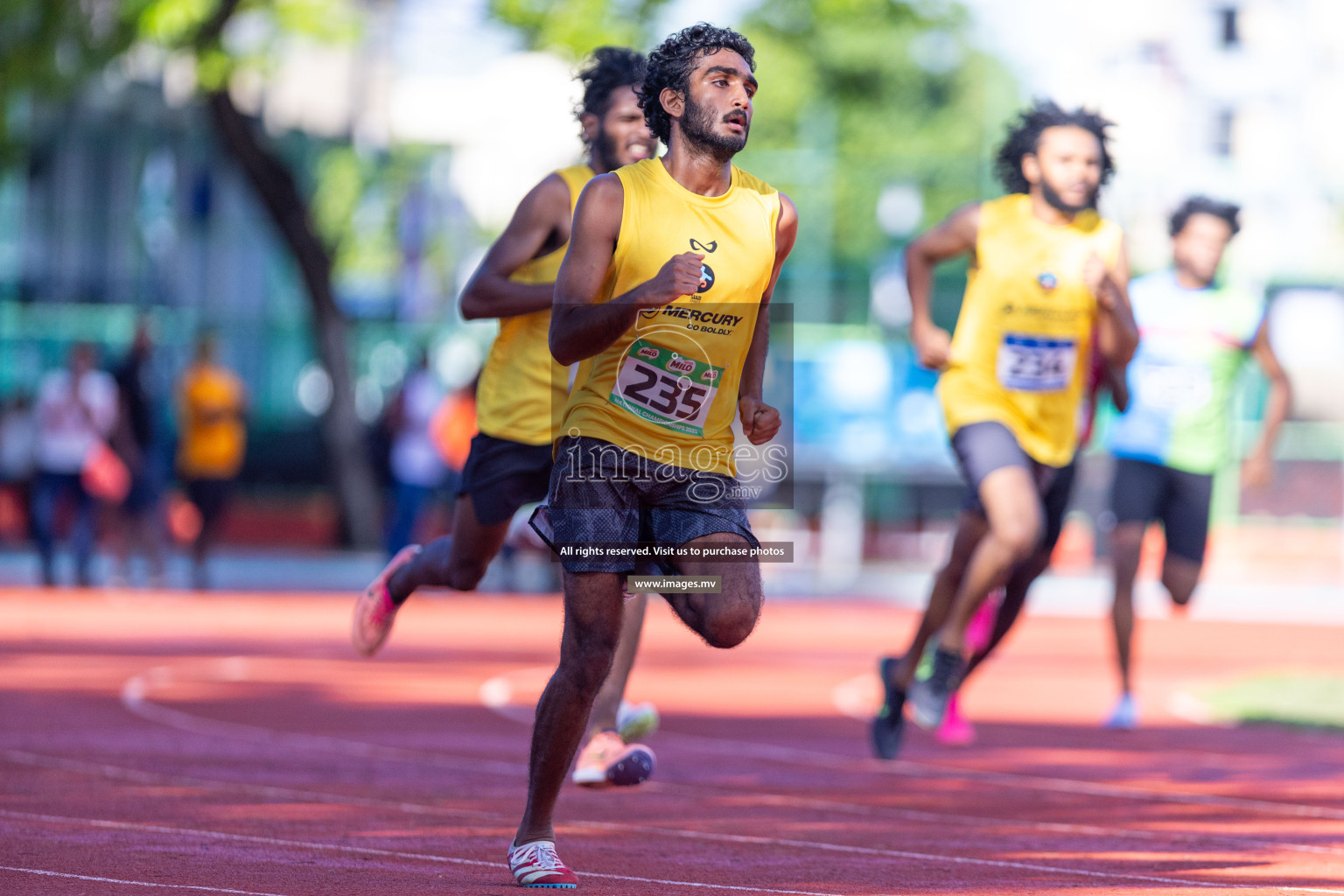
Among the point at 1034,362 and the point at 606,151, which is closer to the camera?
the point at 606,151

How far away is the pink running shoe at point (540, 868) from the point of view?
489cm

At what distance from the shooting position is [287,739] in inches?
327

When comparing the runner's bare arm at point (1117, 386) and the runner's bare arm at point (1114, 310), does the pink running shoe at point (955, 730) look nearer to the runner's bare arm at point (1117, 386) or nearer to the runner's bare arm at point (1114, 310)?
the runner's bare arm at point (1117, 386)

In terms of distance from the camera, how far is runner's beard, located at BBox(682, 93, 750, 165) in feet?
16.7

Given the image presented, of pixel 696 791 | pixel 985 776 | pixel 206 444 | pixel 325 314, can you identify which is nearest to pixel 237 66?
pixel 325 314

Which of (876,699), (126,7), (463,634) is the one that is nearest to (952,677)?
(876,699)

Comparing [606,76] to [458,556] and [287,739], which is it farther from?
[287,739]

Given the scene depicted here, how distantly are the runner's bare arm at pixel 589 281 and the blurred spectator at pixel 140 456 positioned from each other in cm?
1296

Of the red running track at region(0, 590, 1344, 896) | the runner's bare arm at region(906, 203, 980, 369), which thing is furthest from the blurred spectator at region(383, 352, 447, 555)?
the runner's bare arm at region(906, 203, 980, 369)

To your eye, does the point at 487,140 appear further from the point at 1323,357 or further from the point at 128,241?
the point at 1323,357

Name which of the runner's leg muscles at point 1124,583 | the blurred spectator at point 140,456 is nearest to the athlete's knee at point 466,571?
the runner's leg muscles at point 1124,583

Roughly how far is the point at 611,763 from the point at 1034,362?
9.46ft

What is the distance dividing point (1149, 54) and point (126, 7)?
53.5m

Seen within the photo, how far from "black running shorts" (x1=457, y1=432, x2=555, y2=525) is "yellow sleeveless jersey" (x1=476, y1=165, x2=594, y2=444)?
0.12ft
